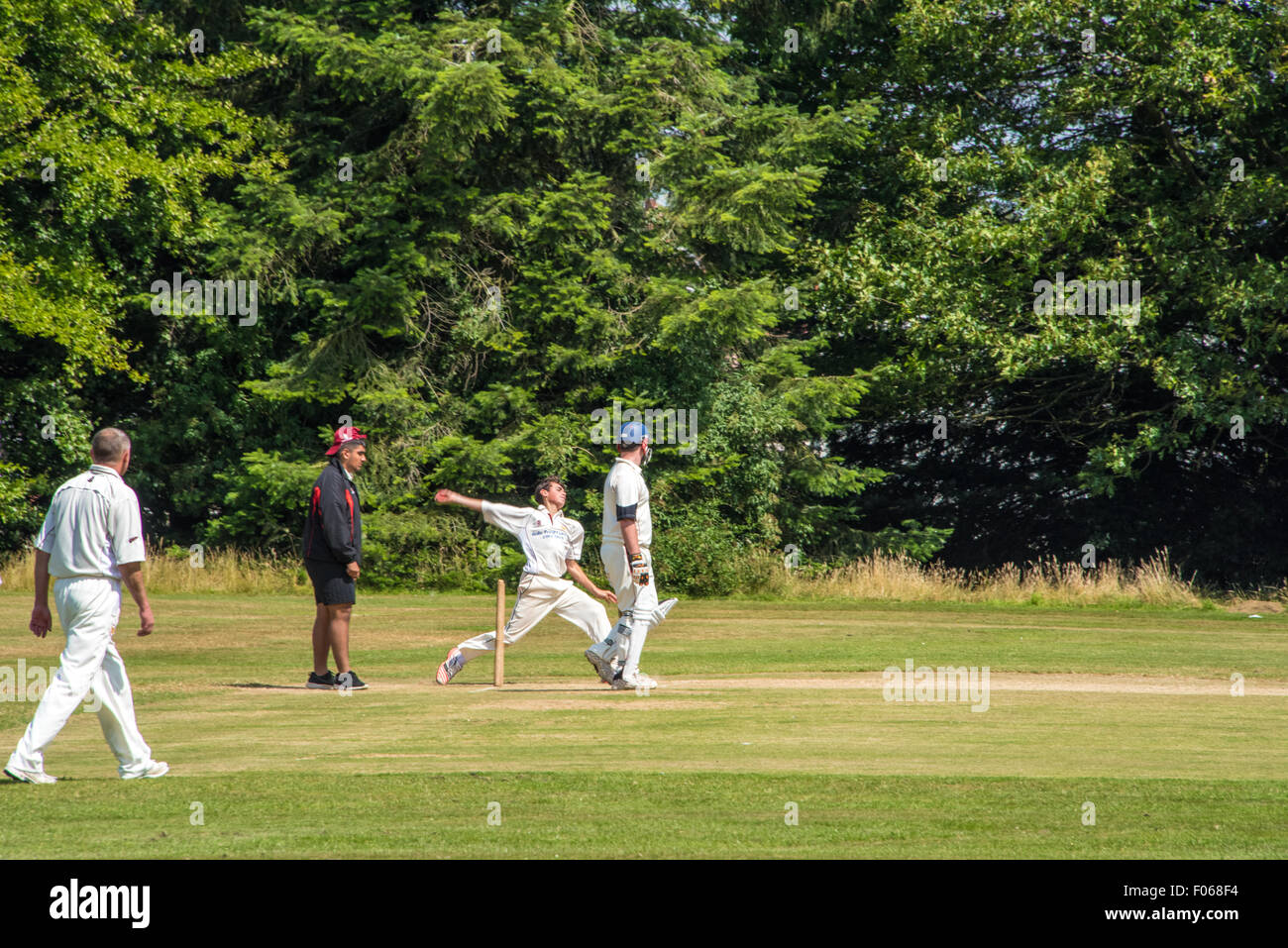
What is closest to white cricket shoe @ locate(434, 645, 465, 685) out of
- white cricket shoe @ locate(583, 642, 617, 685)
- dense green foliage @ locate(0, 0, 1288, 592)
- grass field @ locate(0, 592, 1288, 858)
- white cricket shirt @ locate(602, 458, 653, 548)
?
grass field @ locate(0, 592, 1288, 858)

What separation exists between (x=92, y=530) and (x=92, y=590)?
34cm

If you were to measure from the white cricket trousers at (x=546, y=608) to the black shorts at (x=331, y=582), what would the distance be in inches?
45.1

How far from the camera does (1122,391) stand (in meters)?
34.5

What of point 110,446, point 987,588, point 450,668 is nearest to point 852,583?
point 987,588

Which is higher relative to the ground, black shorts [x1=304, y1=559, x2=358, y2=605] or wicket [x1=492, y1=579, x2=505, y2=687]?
black shorts [x1=304, y1=559, x2=358, y2=605]

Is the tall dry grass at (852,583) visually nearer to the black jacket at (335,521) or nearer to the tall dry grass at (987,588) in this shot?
the tall dry grass at (987,588)

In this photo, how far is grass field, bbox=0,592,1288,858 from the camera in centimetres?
723

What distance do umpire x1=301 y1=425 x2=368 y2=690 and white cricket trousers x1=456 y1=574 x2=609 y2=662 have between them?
3.63ft

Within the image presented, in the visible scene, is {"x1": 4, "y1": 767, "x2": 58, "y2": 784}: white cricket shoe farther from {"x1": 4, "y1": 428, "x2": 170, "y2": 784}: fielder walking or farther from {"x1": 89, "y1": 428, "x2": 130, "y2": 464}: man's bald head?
{"x1": 89, "y1": 428, "x2": 130, "y2": 464}: man's bald head

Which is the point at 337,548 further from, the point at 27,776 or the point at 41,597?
the point at 27,776

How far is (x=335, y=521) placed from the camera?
13.2m

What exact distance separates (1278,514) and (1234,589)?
12.1 ft

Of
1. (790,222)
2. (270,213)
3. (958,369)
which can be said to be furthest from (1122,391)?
(270,213)

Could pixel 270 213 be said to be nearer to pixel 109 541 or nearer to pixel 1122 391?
pixel 1122 391
